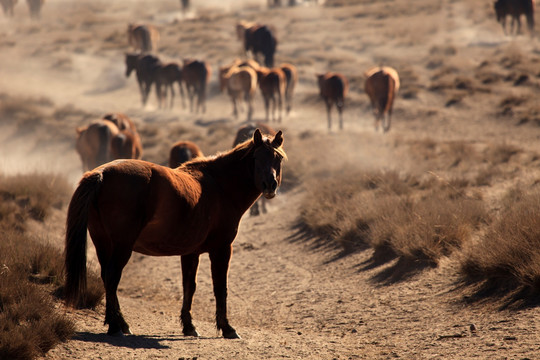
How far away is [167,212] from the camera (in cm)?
589

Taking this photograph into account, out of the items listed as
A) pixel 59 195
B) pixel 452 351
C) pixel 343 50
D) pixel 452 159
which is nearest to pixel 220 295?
pixel 452 351

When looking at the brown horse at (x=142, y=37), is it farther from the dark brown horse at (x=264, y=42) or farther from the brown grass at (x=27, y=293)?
the brown grass at (x=27, y=293)

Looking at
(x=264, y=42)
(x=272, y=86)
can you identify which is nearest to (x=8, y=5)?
(x=264, y=42)

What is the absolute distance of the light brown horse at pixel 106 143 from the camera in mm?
14617

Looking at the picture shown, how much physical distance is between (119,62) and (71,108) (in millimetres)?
11805

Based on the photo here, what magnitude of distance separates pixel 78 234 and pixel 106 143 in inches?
401

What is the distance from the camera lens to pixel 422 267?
858cm

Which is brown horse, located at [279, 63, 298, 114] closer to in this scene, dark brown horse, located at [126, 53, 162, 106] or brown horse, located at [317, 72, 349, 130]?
brown horse, located at [317, 72, 349, 130]

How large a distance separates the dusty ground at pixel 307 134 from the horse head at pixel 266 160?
1592mm

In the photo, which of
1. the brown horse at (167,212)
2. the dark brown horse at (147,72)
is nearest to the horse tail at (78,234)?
the brown horse at (167,212)

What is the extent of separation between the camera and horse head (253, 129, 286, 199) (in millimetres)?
6348

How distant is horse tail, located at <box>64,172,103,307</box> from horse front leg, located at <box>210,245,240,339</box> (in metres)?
1.43

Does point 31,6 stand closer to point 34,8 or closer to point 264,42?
point 34,8

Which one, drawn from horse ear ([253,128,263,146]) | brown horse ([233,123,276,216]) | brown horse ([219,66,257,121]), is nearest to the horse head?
horse ear ([253,128,263,146])
